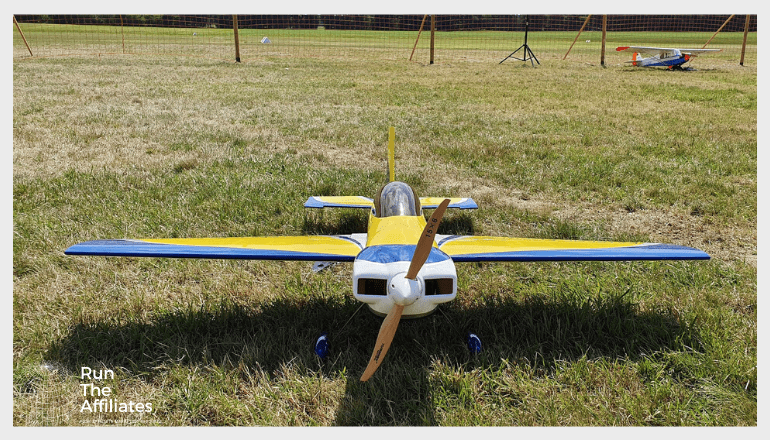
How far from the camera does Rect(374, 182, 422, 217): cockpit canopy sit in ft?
14.1

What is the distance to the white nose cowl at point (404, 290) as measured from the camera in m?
3.00

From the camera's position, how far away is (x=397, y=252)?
3377mm

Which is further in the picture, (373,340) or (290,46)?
(290,46)

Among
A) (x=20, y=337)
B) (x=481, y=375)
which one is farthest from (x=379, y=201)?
(x=20, y=337)

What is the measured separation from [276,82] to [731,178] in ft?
48.6

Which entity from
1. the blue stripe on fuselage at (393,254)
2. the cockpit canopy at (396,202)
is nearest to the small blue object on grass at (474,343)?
the blue stripe on fuselage at (393,254)

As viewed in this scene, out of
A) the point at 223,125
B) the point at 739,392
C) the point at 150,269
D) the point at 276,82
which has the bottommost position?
the point at 739,392

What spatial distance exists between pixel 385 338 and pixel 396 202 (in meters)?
1.63

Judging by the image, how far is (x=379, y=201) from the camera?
Result: 178 inches

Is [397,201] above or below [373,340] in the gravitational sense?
above

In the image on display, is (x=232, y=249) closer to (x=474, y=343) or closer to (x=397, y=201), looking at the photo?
(x=397, y=201)

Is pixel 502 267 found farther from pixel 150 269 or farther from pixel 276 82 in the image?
pixel 276 82

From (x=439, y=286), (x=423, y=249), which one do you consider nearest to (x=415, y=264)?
(x=423, y=249)

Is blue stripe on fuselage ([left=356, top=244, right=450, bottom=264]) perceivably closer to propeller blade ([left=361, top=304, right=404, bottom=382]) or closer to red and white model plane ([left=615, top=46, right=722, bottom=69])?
propeller blade ([left=361, top=304, right=404, bottom=382])
